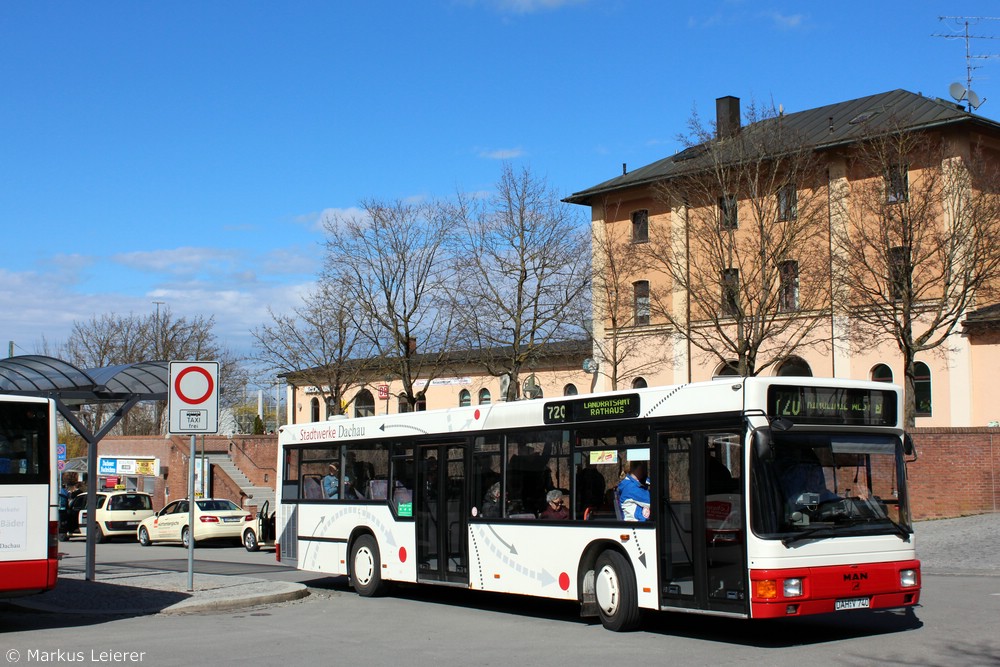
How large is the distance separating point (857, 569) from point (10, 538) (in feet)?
29.8

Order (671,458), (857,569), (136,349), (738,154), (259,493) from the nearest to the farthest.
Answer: (857,569)
(671,458)
(738,154)
(259,493)
(136,349)

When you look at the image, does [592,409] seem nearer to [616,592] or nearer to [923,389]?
[616,592]

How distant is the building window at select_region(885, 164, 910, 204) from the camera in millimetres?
34500

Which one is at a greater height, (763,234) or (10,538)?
(763,234)

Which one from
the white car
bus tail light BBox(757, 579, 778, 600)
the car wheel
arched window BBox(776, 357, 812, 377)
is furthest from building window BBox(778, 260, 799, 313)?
bus tail light BBox(757, 579, 778, 600)

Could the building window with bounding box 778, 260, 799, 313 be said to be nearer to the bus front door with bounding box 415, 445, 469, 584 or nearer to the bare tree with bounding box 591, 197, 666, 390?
the bare tree with bounding box 591, 197, 666, 390

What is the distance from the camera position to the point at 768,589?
34.8ft

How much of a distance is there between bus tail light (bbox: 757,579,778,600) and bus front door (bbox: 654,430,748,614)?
215 millimetres

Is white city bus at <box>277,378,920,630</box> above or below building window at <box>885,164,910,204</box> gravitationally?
below

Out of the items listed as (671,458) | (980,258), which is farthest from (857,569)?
(980,258)

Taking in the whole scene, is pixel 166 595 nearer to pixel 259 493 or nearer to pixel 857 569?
pixel 857 569

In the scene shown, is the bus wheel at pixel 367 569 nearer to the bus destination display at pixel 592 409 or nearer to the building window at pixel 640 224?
the bus destination display at pixel 592 409

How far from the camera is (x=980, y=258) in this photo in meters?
34.4

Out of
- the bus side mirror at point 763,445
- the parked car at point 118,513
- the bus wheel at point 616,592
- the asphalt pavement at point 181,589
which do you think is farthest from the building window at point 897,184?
the parked car at point 118,513
